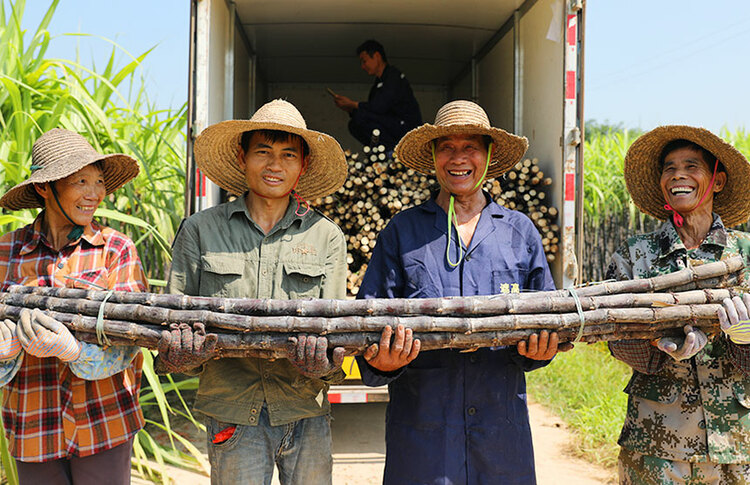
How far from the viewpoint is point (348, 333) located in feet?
6.57

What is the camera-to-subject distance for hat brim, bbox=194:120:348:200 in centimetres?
236

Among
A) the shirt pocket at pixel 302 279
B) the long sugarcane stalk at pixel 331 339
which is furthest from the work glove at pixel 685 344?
the shirt pocket at pixel 302 279

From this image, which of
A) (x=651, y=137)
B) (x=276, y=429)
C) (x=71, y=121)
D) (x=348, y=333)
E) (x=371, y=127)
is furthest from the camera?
(x=371, y=127)

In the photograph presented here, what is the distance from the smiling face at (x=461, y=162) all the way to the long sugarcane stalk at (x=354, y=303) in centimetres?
47

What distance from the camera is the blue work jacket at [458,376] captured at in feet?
7.02

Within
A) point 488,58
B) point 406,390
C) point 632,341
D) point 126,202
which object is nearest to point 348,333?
point 406,390

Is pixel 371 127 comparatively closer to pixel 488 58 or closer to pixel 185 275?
pixel 488 58

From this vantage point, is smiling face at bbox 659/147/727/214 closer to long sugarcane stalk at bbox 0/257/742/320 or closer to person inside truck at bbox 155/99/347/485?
long sugarcane stalk at bbox 0/257/742/320

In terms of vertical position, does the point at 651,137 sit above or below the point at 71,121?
below

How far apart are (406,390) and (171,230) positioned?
369cm

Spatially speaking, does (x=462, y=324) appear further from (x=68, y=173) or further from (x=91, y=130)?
(x=91, y=130)

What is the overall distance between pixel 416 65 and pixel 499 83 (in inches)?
65.9

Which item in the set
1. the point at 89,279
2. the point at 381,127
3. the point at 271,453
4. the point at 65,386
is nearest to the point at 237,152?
the point at 89,279

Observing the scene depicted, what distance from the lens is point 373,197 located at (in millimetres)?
5258
